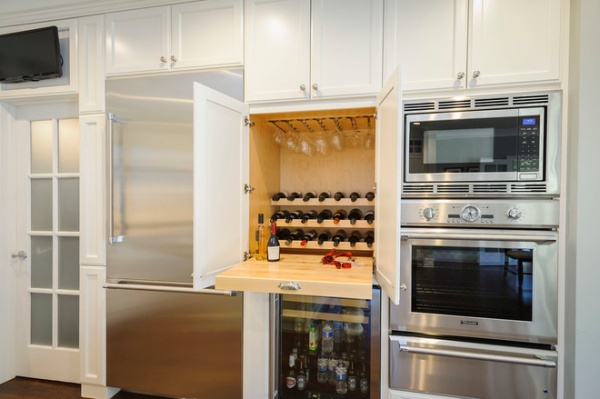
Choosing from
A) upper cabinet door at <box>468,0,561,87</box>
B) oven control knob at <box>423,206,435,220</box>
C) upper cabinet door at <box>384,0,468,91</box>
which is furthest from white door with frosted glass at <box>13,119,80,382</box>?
upper cabinet door at <box>468,0,561,87</box>

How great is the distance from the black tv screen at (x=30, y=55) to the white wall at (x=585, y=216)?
113 inches

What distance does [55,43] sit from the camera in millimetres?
1798

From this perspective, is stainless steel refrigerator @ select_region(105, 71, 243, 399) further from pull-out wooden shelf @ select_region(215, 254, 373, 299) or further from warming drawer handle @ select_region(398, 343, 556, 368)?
warming drawer handle @ select_region(398, 343, 556, 368)

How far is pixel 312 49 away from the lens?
5.07 ft

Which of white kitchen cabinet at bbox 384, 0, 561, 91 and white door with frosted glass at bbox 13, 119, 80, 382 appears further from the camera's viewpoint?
white door with frosted glass at bbox 13, 119, 80, 382

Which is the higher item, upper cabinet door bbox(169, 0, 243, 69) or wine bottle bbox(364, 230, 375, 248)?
upper cabinet door bbox(169, 0, 243, 69)

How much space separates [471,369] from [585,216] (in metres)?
0.88

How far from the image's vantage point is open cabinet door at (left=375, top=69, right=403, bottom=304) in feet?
3.73

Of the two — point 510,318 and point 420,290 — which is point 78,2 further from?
point 510,318

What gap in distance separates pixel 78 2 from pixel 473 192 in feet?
8.53

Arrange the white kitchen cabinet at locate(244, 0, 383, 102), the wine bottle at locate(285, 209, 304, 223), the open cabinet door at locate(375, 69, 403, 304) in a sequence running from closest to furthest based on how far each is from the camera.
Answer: the open cabinet door at locate(375, 69, 403, 304)
the white kitchen cabinet at locate(244, 0, 383, 102)
the wine bottle at locate(285, 209, 304, 223)

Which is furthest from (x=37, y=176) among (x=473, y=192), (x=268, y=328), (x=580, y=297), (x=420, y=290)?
(x=580, y=297)

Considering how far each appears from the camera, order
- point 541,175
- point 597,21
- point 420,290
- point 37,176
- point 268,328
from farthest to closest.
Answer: point 37,176 < point 268,328 < point 420,290 < point 541,175 < point 597,21

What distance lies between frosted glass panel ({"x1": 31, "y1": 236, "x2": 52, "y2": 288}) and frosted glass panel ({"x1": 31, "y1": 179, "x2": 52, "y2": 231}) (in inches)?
3.9
